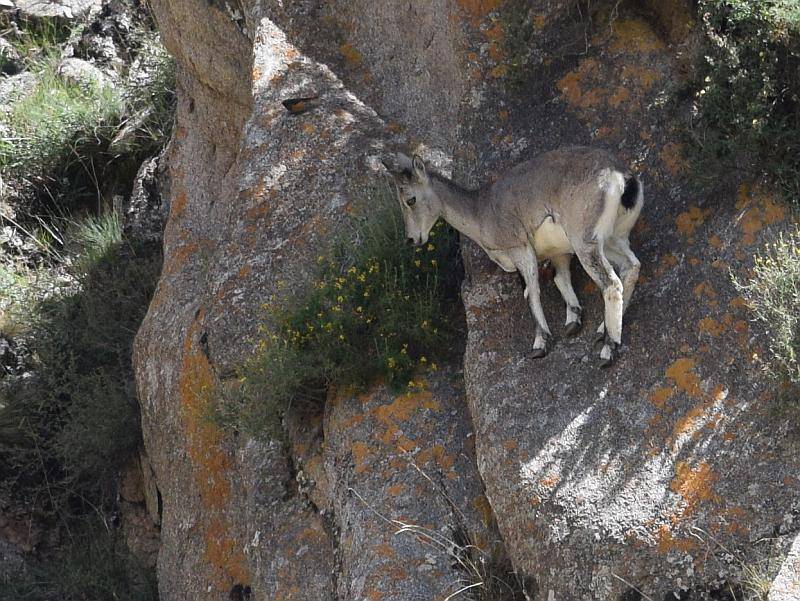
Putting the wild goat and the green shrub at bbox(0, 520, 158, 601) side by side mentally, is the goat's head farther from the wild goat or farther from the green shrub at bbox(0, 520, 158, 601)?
the green shrub at bbox(0, 520, 158, 601)

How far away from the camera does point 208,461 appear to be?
34.3 ft

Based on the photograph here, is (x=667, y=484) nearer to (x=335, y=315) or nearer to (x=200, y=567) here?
(x=335, y=315)

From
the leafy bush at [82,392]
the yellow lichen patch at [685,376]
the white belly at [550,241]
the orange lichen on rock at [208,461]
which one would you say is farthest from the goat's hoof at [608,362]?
the leafy bush at [82,392]

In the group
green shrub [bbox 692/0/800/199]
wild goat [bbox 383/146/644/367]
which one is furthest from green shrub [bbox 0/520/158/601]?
green shrub [bbox 692/0/800/199]

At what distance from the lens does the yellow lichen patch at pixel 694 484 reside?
6.73m

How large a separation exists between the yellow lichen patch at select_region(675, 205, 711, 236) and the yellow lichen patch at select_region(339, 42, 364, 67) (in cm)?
446

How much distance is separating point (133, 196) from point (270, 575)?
7081mm

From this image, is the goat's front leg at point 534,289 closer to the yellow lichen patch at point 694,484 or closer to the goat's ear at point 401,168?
the goat's ear at point 401,168

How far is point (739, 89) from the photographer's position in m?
7.88

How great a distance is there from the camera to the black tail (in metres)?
7.71

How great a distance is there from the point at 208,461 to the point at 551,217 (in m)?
4.07

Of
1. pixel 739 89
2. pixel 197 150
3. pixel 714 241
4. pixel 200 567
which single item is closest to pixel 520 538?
pixel 714 241

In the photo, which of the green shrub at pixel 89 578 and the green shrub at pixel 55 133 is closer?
the green shrub at pixel 89 578

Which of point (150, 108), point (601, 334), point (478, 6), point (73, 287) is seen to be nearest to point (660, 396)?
point (601, 334)
